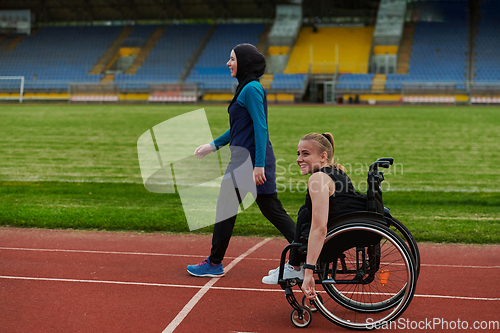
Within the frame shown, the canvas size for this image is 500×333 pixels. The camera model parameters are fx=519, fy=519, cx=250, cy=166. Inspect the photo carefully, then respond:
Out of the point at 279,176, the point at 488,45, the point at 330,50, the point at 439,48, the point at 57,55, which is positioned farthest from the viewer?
the point at 57,55

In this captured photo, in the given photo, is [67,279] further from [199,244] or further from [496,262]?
[496,262]

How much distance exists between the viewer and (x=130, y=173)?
38.2 ft

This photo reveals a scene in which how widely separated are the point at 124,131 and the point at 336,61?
29.6 m

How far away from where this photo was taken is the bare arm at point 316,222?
11.4 ft

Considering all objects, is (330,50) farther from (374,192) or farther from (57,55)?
(374,192)

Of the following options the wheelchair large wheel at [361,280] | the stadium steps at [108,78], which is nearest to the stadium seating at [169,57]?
the stadium steps at [108,78]

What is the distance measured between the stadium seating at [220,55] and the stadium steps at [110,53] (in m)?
8.88

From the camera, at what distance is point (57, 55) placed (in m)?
51.2

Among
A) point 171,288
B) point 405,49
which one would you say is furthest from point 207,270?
point 405,49

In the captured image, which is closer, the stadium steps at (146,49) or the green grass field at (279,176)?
the green grass field at (279,176)

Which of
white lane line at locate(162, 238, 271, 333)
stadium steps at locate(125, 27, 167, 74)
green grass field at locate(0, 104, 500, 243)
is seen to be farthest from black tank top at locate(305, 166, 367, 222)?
stadium steps at locate(125, 27, 167, 74)

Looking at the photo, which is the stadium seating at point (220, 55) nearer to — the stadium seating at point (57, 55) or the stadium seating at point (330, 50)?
the stadium seating at point (330, 50)

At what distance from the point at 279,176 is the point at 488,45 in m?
41.0

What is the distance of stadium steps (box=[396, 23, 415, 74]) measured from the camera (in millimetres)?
44050
